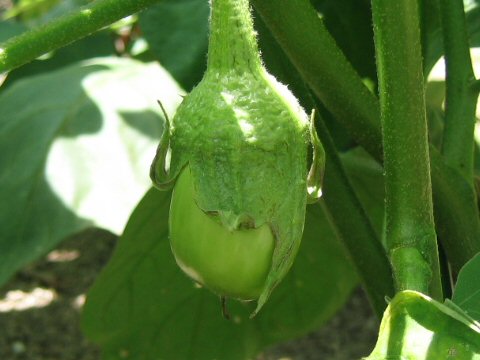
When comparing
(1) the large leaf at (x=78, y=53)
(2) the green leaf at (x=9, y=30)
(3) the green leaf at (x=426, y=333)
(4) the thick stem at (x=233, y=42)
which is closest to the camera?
(3) the green leaf at (x=426, y=333)

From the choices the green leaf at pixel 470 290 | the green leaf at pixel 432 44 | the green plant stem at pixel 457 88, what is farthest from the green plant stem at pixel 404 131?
the green leaf at pixel 432 44

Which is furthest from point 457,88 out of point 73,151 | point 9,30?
point 9,30

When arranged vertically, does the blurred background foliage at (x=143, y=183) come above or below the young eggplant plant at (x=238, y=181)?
below

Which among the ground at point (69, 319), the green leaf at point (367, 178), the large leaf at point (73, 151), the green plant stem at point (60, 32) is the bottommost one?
the ground at point (69, 319)

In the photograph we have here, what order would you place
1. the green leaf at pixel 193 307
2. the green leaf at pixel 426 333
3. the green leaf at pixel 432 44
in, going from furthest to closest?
the green leaf at pixel 193 307 → the green leaf at pixel 432 44 → the green leaf at pixel 426 333

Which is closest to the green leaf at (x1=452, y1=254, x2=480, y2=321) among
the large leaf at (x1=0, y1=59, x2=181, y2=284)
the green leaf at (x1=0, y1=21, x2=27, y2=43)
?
the large leaf at (x1=0, y1=59, x2=181, y2=284)

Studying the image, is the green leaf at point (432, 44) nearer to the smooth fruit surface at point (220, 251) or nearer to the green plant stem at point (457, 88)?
the green plant stem at point (457, 88)

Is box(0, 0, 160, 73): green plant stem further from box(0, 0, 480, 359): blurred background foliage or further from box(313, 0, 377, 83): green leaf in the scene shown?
box(313, 0, 377, 83): green leaf

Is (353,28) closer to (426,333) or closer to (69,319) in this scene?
(426,333)

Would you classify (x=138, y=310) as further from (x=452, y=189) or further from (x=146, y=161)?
(x=452, y=189)
